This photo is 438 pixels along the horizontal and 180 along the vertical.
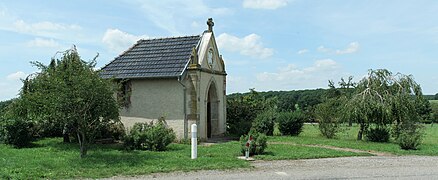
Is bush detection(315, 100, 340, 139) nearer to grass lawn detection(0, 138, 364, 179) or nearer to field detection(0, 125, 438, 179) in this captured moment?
field detection(0, 125, 438, 179)

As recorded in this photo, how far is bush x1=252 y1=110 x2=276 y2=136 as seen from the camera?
2309 centimetres

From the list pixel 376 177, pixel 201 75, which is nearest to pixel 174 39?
pixel 201 75

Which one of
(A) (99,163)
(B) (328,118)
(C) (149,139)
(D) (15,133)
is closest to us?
(A) (99,163)

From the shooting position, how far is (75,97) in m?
12.6

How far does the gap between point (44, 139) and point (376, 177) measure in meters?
15.5

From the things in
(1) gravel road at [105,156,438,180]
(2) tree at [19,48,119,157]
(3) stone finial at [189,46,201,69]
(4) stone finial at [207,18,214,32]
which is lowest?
(1) gravel road at [105,156,438,180]

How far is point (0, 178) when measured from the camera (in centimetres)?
948

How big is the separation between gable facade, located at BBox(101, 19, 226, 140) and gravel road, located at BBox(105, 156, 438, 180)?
787cm

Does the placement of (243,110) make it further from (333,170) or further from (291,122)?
(333,170)

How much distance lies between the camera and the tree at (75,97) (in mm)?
12570

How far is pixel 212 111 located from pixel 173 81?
4198 millimetres

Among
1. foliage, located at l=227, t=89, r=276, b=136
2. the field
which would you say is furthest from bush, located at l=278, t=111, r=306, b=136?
the field

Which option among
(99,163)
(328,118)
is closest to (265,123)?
(328,118)

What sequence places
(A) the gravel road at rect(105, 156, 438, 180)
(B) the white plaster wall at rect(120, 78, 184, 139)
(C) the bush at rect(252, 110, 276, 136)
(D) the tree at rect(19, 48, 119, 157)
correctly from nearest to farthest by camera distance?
1. (A) the gravel road at rect(105, 156, 438, 180)
2. (D) the tree at rect(19, 48, 119, 157)
3. (B) the white plaster wall at rect(120, 78, 184, 139)
4. (C) the bush at rect(252, 110, 276, 136)
